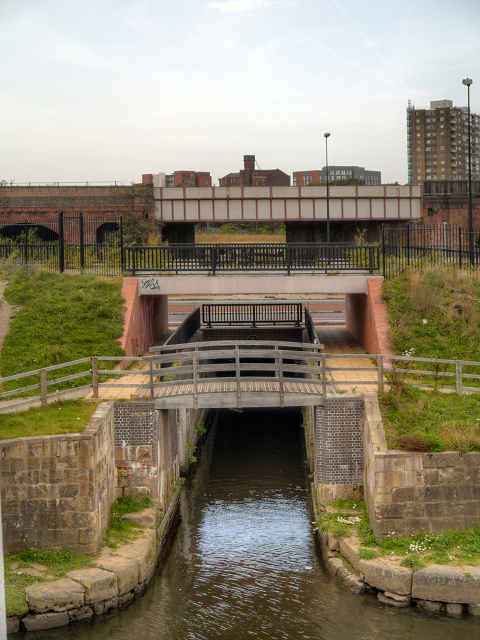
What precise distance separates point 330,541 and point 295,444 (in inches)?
337

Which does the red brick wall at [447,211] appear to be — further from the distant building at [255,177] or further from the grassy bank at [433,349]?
the grassy bank at [433,349]

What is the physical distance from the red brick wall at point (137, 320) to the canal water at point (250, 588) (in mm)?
4362

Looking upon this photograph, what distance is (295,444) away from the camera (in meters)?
20.3

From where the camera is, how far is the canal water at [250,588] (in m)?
9.71

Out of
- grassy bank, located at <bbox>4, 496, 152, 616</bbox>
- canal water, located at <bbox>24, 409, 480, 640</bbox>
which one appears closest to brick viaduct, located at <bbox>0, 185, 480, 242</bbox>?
canal water, located at <bbox>24, 409, 480, 640</bbox>

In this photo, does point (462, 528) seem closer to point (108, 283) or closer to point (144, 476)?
point (144, 476)

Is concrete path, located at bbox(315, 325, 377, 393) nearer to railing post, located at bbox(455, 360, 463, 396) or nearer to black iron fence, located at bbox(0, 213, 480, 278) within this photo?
railing post, located at bbox(455, 360, 463, 396)

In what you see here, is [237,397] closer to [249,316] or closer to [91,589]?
[91,589]

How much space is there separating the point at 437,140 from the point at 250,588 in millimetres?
124271

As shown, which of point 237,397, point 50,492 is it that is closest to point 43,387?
point 50,492

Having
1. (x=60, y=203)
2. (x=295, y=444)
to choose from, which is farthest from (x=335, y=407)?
(x=60, y=203)

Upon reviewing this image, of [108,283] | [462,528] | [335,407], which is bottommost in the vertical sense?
[462,528]

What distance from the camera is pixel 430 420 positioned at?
11836 millimetres

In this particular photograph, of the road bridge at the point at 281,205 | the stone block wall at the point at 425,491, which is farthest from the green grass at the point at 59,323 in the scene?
the road bridge at the point at 281,205
